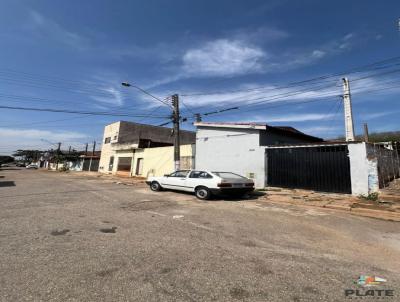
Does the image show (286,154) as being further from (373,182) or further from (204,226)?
(204,226)

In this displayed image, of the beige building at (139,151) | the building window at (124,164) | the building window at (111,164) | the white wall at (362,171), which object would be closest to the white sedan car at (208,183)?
the white wall at (362,171)

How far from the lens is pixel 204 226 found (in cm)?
660

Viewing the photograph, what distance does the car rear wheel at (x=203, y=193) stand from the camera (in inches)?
444

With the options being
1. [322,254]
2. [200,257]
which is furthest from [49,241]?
[322,254]

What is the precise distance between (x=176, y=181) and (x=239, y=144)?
538cm

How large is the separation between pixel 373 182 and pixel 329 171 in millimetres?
1861

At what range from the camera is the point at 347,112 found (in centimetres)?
2361

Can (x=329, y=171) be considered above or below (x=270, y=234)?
above

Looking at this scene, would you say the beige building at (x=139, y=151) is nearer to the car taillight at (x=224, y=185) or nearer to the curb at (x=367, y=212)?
the car taillight at (x=224, y=185)

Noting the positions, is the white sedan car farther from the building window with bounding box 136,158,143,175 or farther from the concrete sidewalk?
the building window with bounding box 136,158,143,175

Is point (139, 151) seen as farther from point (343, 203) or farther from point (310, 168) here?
point (343, 203)

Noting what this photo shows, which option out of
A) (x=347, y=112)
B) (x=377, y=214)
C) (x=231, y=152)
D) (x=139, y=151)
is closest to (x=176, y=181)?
(x=231, y=152)

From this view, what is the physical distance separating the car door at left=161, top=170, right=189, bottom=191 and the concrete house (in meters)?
4.63

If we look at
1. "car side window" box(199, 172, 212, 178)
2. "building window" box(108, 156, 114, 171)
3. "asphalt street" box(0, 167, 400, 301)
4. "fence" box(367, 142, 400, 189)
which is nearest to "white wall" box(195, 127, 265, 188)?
"car side window" box(199, 172, 212, 178)
